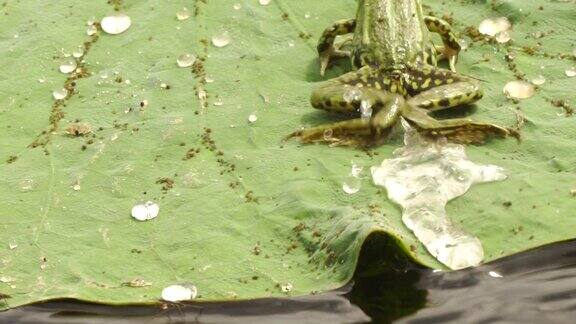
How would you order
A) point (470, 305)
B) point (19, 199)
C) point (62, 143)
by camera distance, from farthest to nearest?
point (62, 143)
point (19, 199)
point (470, 305)

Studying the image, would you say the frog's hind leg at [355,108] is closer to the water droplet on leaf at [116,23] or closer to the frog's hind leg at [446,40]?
the frog's hind leg at [446,40]

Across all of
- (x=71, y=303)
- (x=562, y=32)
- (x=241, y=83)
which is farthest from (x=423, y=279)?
(x=562, y=32)

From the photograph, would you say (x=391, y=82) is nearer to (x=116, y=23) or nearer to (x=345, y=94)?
(x=345, y=94)

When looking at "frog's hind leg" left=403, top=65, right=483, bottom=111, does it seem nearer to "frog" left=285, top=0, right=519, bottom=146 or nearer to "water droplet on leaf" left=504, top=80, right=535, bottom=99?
"frog" left=285, top=0, right=519, bottom=146

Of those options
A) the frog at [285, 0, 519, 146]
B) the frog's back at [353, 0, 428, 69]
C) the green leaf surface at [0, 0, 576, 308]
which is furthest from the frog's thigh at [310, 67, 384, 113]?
the frog's back at [353, 0, 428, 69]

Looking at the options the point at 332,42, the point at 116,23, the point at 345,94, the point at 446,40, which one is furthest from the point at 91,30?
the point at 446,40

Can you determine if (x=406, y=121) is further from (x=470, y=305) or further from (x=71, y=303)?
(x=71, y=303)
